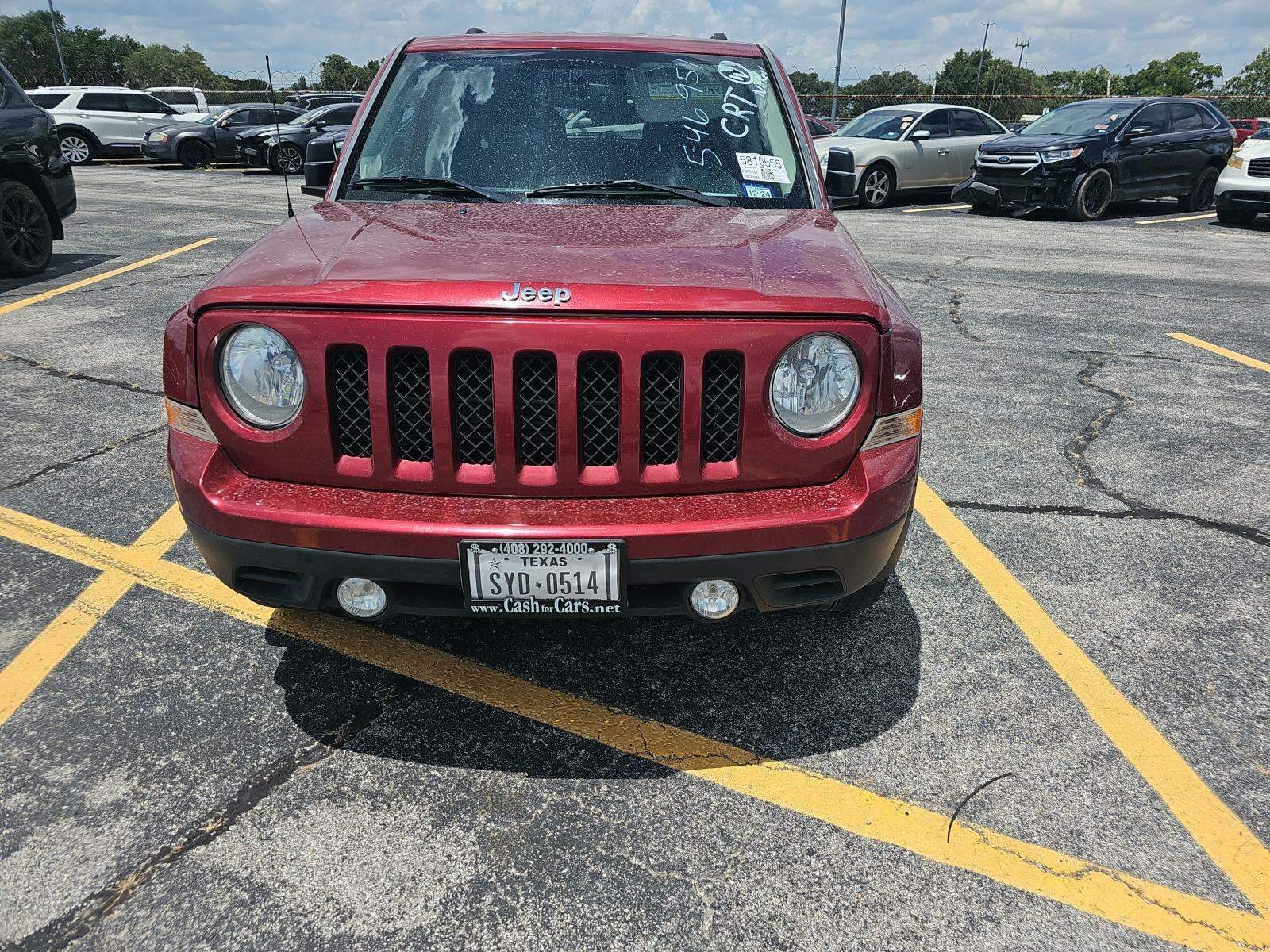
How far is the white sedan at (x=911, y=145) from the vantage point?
49.0 feet

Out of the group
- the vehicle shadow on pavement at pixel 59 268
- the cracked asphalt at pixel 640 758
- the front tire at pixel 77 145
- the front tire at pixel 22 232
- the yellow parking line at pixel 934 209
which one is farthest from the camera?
the front tire at pixel 77 145

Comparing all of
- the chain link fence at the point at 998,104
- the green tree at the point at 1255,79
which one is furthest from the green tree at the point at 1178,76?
the chain link fence at the point at 998,104

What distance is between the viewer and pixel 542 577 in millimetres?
2158

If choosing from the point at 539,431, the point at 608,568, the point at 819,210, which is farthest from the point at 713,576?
the point at 819,210

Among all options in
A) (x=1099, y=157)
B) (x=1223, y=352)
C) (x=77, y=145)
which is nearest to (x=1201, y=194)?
(x=1099, y=157)

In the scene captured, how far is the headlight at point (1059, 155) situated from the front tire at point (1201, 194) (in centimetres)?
313

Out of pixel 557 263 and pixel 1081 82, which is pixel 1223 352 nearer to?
pixel 557 263

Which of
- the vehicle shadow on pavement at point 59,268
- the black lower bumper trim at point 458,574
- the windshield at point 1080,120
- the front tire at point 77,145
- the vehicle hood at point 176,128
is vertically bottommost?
the vehicle shadow on pavement at point 59,268

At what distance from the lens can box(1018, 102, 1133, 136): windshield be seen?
44.7 ft

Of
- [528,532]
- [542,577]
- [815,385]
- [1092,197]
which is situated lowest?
[1092,197]

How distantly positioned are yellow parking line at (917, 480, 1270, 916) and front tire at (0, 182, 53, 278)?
336 inches

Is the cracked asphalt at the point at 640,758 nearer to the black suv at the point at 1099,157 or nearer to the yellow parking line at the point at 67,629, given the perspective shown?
the yellow parking line at the point at 67,629

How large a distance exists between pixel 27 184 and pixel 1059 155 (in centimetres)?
1263

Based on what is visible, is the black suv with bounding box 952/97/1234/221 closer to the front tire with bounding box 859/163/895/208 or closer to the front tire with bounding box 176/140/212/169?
the front tire with bounding box 859/163/895/208
